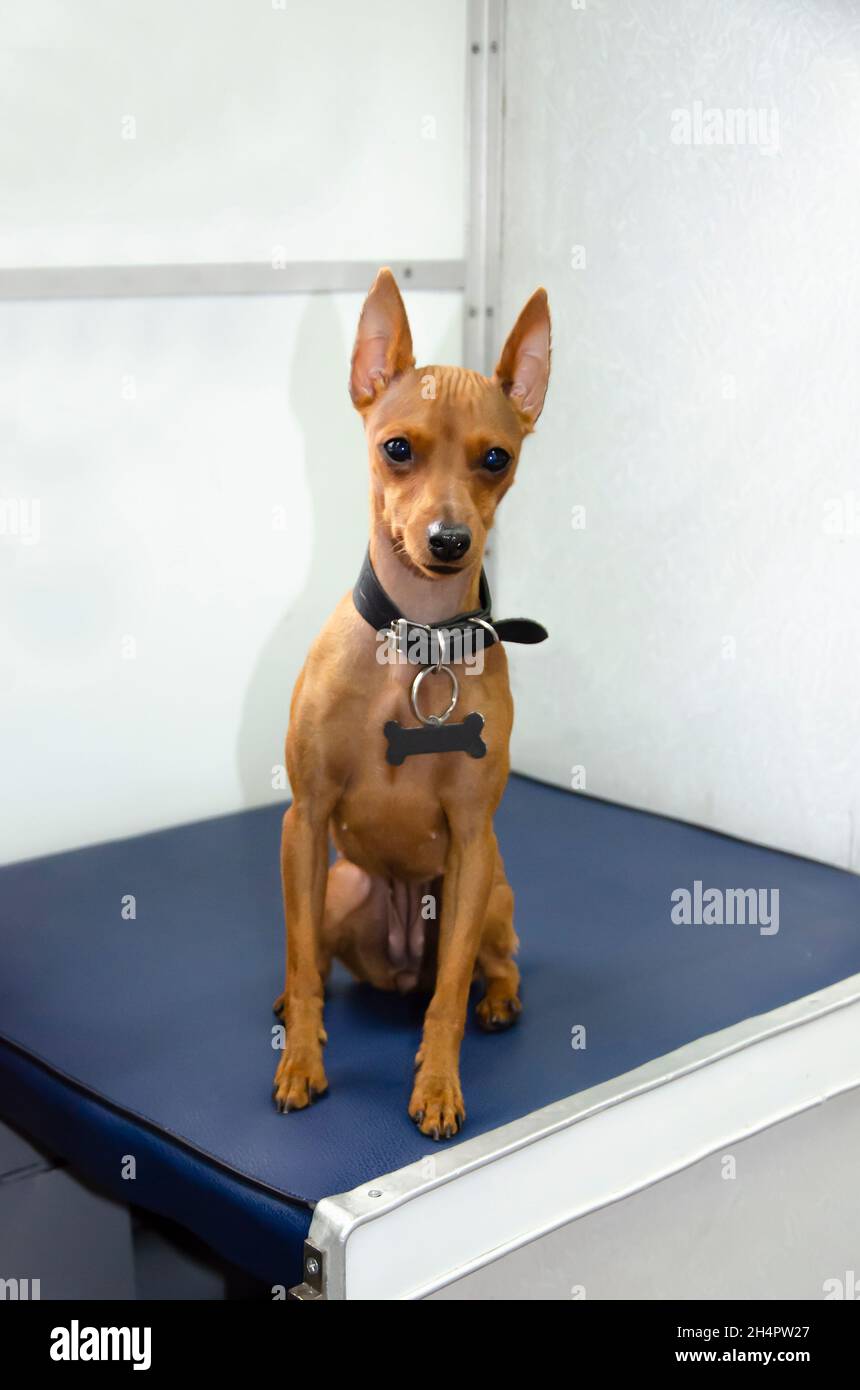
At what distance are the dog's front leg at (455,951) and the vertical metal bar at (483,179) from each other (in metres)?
1.41

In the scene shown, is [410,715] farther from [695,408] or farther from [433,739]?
[695,408]

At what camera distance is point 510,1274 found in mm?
1575

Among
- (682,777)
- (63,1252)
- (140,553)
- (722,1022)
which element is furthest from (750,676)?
(63,1252)

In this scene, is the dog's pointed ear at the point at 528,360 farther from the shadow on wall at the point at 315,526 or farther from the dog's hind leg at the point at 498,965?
the shadow on wall at the point at 315,526

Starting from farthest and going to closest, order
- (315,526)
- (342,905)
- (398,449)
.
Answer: (315,526) < (342,905) < (398,449)

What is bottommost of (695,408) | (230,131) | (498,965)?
(498,965)

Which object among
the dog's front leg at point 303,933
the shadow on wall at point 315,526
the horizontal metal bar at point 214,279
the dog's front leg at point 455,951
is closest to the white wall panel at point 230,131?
the horizontal metal bar at point 214,279

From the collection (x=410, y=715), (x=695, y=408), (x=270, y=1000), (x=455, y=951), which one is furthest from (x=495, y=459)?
(x=695, y=408)

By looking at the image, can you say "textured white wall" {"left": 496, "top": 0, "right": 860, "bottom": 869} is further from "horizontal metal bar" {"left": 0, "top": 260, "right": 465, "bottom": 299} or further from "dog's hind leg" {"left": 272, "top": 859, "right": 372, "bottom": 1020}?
"dog's hind leg" {"left": 272, "top": 859, "right": 372, "bottom": 1020}

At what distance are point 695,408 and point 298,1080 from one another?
4.66 feet

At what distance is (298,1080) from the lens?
5.39 feet

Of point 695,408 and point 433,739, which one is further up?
point 695,408

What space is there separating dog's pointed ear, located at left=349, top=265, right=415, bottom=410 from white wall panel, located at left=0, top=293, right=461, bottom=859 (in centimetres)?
89

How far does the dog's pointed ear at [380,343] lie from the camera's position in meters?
1.61
